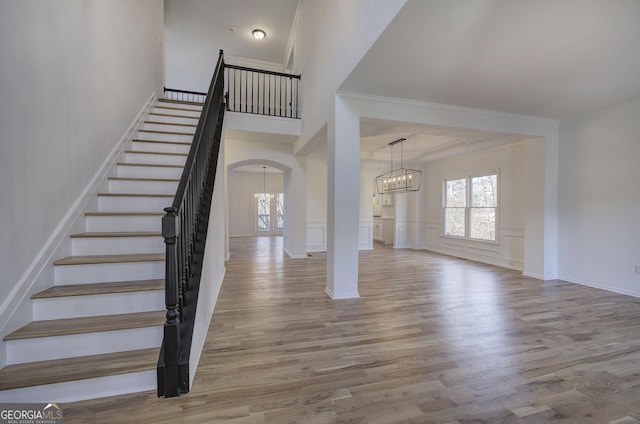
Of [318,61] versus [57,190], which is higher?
[318,61]

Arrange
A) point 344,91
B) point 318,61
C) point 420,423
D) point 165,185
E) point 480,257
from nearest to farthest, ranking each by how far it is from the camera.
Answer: point 420,423
point 165,185
point 344,91
point 318,61
point 480,257

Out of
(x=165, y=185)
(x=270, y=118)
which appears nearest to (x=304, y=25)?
(x=270, y=118)

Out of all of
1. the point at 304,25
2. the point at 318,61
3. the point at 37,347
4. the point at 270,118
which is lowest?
the point at 37,347

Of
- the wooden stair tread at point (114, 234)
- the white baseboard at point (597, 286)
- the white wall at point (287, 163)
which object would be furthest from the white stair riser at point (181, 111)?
the white baseboard at point (597, 286)

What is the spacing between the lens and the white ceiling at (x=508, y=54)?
2098 millimetres

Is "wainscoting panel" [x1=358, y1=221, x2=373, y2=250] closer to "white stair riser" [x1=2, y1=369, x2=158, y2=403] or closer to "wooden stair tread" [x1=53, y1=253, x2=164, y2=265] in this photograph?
"wooden stair tread" [x1=53, y1=253, x2=164, y2=265]

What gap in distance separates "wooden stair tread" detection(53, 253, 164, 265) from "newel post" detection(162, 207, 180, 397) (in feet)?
2.41

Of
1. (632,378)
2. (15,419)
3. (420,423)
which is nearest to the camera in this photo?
(15,419)

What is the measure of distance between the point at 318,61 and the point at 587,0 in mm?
3411

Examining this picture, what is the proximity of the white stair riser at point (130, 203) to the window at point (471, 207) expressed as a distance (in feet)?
21.8

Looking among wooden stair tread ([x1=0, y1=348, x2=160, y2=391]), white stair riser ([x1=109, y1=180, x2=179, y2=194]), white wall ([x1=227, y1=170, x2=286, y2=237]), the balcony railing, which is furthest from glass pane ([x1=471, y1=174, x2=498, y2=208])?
white wall ([x1=227, y1=170, x2=286, y2=237])

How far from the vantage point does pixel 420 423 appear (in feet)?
4.82

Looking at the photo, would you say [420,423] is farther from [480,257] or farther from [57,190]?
[480,257]

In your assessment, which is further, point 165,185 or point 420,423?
point 165,185
